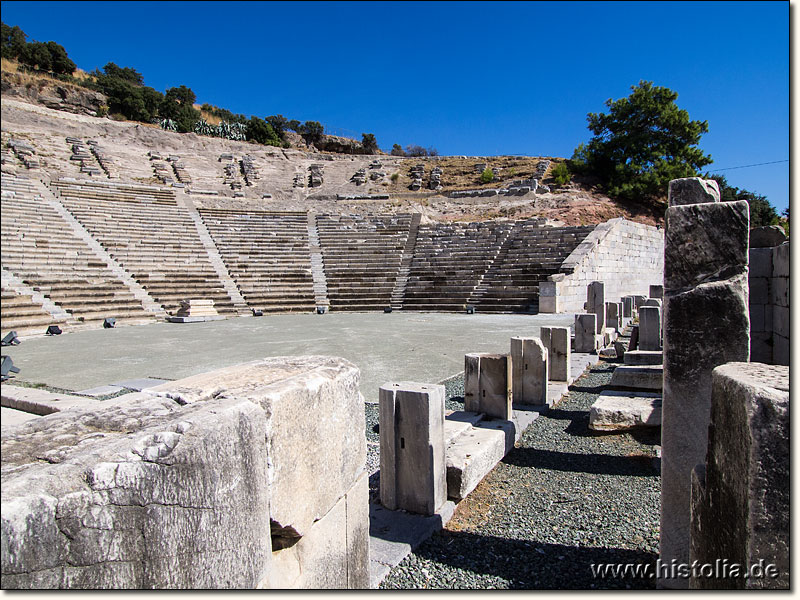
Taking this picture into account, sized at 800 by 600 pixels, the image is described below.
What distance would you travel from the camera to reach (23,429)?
1.56 m

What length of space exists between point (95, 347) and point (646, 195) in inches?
1155

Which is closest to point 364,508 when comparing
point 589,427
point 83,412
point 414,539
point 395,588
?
point 395,588

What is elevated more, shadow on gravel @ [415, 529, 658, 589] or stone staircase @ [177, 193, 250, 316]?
stone staircase @ [177, 193, 250, 316]

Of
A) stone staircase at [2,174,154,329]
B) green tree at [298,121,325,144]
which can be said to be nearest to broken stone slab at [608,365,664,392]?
stone staircase at [2,174,154,329]

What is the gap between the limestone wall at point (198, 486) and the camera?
1198 mm

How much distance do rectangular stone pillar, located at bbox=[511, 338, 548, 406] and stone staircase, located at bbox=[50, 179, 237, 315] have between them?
13.0 metres

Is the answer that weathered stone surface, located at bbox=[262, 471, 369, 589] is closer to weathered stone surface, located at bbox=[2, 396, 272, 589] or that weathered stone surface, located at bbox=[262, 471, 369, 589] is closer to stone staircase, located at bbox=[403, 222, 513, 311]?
weathered stone surface, located at bbox=[2, 396, 272, 589]

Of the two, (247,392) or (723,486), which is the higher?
(247,392)

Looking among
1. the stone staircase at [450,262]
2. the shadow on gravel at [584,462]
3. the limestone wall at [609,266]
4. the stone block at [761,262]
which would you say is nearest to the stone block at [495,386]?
the shadow on gravel at [584,462]

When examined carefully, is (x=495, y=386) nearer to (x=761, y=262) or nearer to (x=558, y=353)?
(x=558, y=353)

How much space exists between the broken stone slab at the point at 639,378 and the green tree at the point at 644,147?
84.1 feet

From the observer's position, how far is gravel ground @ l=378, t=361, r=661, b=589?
282 centimetres

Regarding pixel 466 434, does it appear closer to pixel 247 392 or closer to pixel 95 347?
pixel 247 392

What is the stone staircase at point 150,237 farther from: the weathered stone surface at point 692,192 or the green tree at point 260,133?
the green tree at point 260,133
